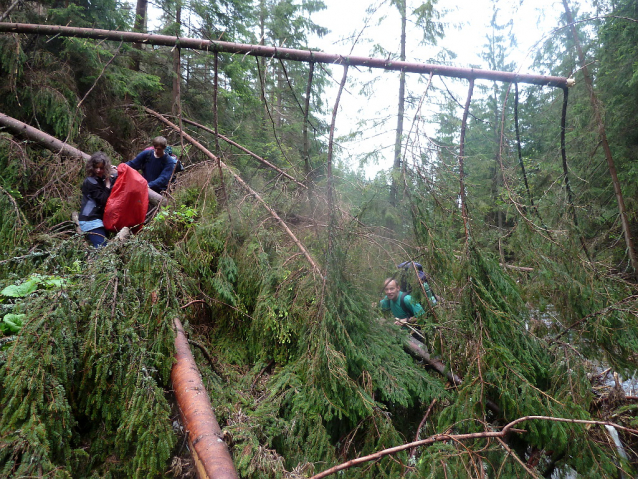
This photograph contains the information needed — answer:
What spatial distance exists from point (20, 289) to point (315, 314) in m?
2.22

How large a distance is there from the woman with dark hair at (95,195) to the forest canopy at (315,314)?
0.43 m

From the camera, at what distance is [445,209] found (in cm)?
256

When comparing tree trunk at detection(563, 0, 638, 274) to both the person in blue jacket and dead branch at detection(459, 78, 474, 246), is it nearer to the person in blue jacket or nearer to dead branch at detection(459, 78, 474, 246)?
dead branch at detection(459, 78, 474, 246)

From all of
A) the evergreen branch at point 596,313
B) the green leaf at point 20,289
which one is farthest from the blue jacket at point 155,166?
the evergreen branch at point 596,313

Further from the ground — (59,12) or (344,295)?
(59,12)

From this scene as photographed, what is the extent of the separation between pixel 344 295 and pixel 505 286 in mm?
1228

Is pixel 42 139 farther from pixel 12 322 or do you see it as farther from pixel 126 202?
pixel 12 322

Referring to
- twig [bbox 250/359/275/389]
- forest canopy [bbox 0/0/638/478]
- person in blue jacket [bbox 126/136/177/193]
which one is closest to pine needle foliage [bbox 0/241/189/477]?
forest canopy [bbox 0/0/638/478]

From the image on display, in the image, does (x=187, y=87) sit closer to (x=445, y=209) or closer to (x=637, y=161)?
(x=445, y=209)

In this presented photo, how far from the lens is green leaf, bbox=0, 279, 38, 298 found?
249 cm

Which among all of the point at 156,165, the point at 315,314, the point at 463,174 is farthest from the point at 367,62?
the point at 156,165

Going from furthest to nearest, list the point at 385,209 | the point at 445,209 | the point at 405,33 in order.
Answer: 1. the point at 405,33
2. the point at 385,209
3. the point at 445,209

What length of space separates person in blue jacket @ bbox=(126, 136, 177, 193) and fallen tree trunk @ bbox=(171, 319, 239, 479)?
9.95ft

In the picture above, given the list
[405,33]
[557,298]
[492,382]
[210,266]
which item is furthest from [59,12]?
[405,33]
